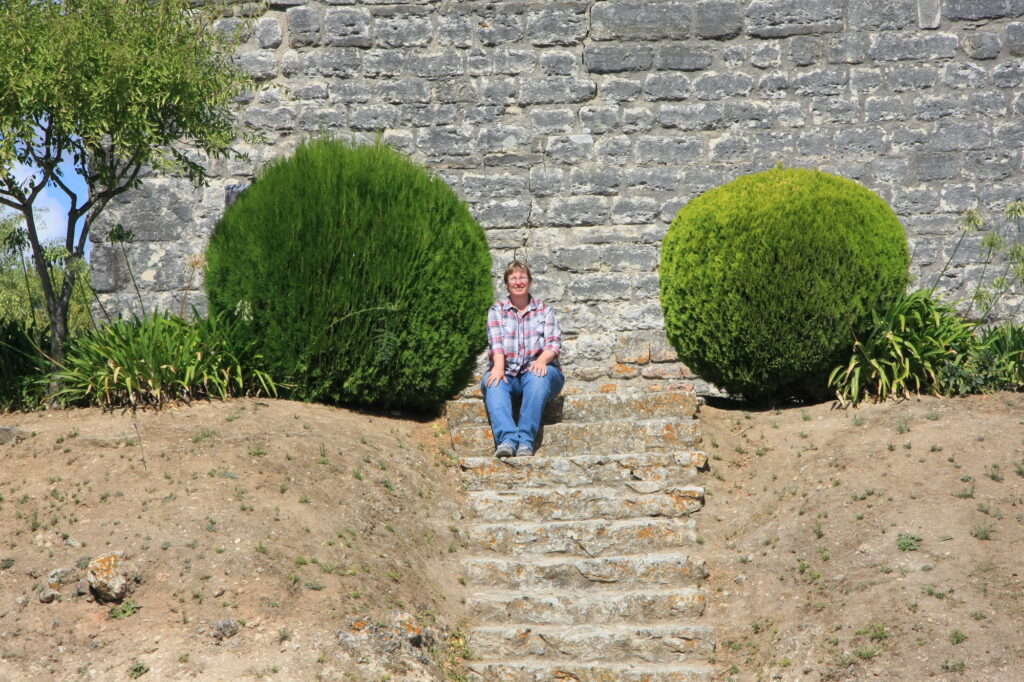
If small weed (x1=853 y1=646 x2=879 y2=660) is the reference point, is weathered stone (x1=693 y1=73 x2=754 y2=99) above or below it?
above

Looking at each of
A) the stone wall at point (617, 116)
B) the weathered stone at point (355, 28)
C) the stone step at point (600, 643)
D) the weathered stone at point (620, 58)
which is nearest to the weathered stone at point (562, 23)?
the stone wall at point (617, 116)

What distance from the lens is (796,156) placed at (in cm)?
850

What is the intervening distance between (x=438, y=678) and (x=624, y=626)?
1004 millimetres

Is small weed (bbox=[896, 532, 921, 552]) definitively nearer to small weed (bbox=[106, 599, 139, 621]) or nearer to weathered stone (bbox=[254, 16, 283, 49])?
small weed (bbox=[106, 599, 139, 621])

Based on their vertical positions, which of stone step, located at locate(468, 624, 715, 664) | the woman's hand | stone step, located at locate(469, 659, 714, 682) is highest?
the woman's hand

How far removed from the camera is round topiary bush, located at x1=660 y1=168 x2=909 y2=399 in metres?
6.82

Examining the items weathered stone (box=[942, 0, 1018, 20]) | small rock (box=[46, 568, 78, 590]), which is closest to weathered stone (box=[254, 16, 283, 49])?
small rock (box=[46, 568, 78, 590])

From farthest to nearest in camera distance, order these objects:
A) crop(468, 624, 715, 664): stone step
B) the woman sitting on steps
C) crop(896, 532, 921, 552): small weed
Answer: the woman sitting on steps < crop(896, 532, 921, 552): small weed < crop(468, 624, 715, 664): stone step

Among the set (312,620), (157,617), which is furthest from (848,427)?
(157,617)

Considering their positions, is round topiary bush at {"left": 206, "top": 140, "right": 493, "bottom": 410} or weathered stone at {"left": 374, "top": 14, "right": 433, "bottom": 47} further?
weathered stone at {"left": 374, "top": 14, "right": 433, "bottom": 47}

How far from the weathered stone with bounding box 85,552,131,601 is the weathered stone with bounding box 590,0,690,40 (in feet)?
18.9

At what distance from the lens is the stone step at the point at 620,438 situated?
6.73 metres

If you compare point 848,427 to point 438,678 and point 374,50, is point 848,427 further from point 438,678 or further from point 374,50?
point 374,50

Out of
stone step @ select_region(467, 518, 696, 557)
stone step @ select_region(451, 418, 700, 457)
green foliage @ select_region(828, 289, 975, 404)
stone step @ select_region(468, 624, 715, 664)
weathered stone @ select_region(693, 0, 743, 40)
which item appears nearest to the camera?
stone step @ select_region(468, 624, 715, 664)
